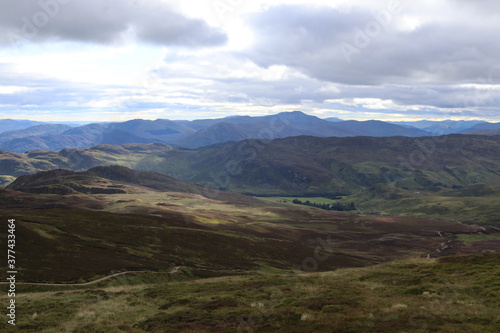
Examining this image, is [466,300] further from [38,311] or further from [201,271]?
[201,271]

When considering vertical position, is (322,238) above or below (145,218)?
below

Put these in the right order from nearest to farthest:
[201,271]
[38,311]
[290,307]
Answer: [290,307] < [38,311] < [201,271]

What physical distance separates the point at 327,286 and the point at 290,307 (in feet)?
39.6

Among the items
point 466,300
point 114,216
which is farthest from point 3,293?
point 114,216

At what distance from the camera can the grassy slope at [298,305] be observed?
26531 mm

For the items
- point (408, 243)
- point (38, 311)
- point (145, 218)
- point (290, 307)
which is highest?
point (290, 307)

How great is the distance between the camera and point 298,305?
111 feet

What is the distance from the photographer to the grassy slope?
87.0 ft

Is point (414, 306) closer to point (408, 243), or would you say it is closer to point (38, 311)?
point (38, 311)

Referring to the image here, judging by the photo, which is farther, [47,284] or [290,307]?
[47,284]

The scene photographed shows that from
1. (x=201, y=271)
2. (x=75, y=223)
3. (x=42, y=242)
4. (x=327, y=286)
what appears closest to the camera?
(x=327, y=286)

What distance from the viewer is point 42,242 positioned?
71.9 metres

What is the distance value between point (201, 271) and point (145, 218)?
5395 centimetres

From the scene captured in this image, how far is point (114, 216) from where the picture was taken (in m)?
117
